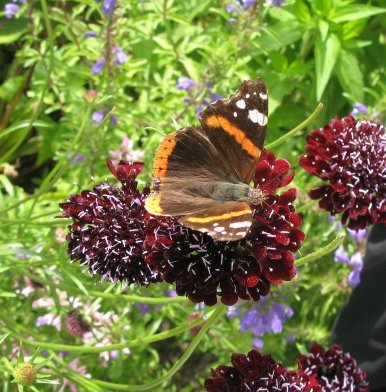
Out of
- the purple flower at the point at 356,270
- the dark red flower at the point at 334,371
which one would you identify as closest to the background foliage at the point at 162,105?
the purple flower at the point at 356,270

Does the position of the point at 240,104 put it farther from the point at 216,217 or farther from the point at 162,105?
the point at 162,105

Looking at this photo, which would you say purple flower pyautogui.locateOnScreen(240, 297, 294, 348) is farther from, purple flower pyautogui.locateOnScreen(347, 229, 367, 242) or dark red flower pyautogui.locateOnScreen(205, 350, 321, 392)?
dark red flower pyautogui.locateOnScreen(205, 350, 321, 392)

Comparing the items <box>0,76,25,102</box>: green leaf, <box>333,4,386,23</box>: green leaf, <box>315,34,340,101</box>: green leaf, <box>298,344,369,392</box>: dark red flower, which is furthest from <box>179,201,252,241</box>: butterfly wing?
<box>0,76,25,102</box>: green leaf

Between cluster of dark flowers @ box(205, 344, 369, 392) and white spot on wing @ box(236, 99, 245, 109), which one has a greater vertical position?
white spot on wing @ box(236, 99, 245, 109)

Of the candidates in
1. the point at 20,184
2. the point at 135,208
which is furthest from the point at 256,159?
the point at 20,184

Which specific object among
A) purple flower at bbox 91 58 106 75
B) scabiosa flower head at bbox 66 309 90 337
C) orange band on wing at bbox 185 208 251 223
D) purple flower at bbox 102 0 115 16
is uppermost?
purple flower at bbox 102 0 115 16

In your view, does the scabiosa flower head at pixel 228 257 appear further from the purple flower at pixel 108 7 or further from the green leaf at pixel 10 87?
the green leaf at pixel 10 87

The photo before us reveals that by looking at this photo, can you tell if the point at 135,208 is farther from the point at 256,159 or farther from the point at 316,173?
the point at 316,173
